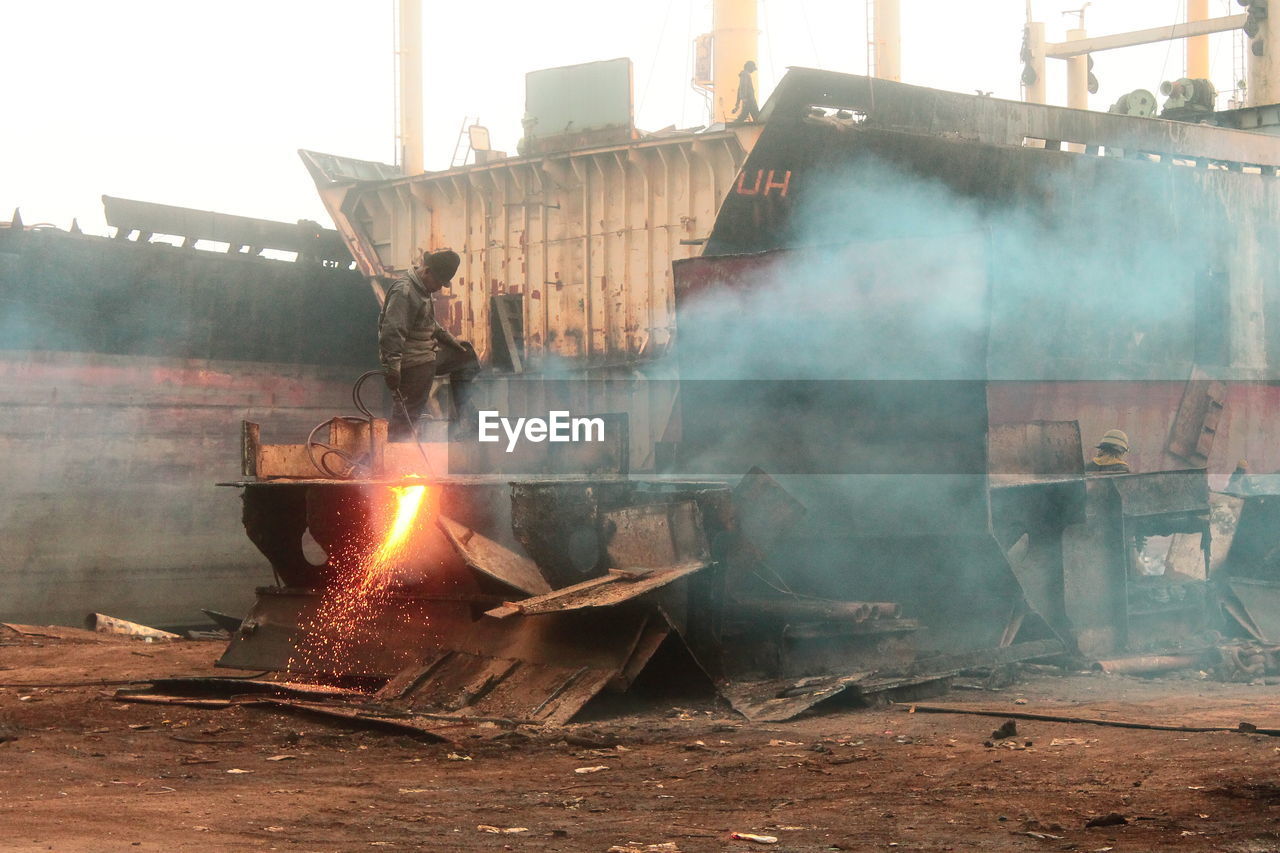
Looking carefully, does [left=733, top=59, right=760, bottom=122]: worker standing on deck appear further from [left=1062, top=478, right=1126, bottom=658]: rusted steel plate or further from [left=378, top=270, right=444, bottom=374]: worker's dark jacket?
[left=1062, top=478, right=1126, bottom=658]: rusted steel plate

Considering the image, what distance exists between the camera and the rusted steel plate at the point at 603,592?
631 centimetres

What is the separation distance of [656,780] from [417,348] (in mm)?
4007

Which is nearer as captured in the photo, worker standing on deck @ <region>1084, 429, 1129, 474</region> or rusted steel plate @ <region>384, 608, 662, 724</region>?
rusted steel plate @ <region>384, 608, 662, 724</region>

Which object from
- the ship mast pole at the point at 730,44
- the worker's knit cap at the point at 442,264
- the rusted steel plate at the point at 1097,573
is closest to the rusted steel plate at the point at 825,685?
the rusted steel plate at the point at 1097,573

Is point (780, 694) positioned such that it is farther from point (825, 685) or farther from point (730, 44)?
point (730, 44)

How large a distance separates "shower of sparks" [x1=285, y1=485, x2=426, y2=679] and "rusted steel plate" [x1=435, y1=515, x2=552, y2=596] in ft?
1.40

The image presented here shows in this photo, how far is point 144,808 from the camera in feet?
14.7

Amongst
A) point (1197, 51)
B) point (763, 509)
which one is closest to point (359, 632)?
point (763, 509)

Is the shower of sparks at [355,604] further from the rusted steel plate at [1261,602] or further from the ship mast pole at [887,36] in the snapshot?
the ship mast pole at [887,36]

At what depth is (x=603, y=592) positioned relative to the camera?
6.53 m

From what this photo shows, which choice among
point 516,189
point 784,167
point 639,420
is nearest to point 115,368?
point 516,189

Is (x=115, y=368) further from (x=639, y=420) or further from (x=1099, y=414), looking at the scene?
(x=1099, y=414)

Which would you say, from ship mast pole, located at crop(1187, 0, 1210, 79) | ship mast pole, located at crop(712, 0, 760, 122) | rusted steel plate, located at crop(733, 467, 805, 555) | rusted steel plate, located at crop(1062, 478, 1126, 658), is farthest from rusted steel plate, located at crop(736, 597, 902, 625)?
ship mast pole, located at crop(1187, 0, 1210, 79)

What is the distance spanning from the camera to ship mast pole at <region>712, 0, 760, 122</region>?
80.6 ft
